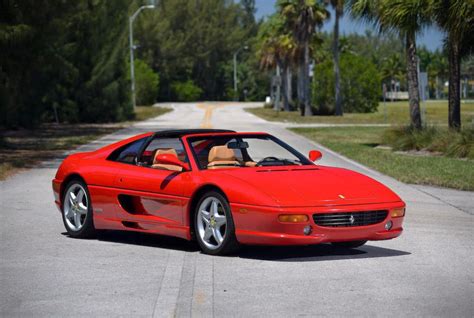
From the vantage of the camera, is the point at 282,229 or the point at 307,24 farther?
the point at 307,24

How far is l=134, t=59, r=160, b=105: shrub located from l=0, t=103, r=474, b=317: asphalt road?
92.8 m

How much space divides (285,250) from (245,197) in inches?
46.2

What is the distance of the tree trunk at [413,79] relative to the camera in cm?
3328

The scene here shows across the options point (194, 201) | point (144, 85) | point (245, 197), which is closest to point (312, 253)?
point (245, 197)

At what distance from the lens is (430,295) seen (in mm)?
8570

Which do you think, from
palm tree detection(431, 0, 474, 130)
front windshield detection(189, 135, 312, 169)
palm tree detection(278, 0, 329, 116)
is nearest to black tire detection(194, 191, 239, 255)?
front windshield detection(189, 135, 312, 169)

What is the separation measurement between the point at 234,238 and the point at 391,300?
92.0 inches

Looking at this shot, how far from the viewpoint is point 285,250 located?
11.1 metres

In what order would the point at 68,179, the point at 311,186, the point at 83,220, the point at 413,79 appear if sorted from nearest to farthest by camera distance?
the point at 311,186, the point at 83,220, the point at 68,179, the point at 413,79

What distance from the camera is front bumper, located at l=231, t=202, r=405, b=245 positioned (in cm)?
997

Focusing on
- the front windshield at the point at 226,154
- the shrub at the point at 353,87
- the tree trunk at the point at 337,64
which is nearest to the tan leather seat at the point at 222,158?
the front windshield at the point at 226,154

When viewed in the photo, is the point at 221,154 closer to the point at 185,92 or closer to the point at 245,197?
the point at 245,197

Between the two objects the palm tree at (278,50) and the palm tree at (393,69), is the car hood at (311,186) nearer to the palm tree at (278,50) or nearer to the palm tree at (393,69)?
the palm tree at (278,50)

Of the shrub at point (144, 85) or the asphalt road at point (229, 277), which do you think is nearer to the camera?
the asphalt road at point (229, 277)
